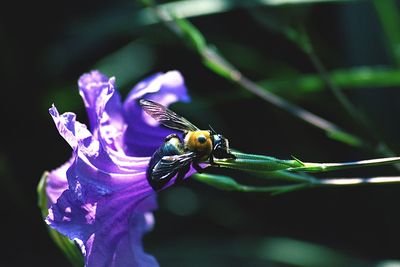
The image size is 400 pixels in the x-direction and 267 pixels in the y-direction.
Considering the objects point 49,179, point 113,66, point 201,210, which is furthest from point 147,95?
point 113,66

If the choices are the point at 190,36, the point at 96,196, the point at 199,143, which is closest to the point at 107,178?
the point at 96,196

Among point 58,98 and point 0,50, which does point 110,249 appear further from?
point 0,50

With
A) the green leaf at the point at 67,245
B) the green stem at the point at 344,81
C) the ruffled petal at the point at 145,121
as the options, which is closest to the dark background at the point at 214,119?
the green stem at the point at 344,81

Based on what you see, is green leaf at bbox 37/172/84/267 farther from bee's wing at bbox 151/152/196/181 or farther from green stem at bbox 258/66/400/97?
green stem at bbox 258/66/400/97

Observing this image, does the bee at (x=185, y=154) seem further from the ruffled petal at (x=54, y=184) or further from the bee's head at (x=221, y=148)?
the ruffled petal at (x=54, y=184)

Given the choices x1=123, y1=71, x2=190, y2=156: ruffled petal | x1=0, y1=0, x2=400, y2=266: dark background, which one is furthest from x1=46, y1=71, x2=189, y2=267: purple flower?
x1=0, y1=0, x2=400, y2=266: dark background

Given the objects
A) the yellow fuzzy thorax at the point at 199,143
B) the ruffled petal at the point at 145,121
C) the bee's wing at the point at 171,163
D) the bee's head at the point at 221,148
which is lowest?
the bee's wing at the point at 171,163

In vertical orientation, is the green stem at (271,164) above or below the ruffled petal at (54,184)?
Result: above
